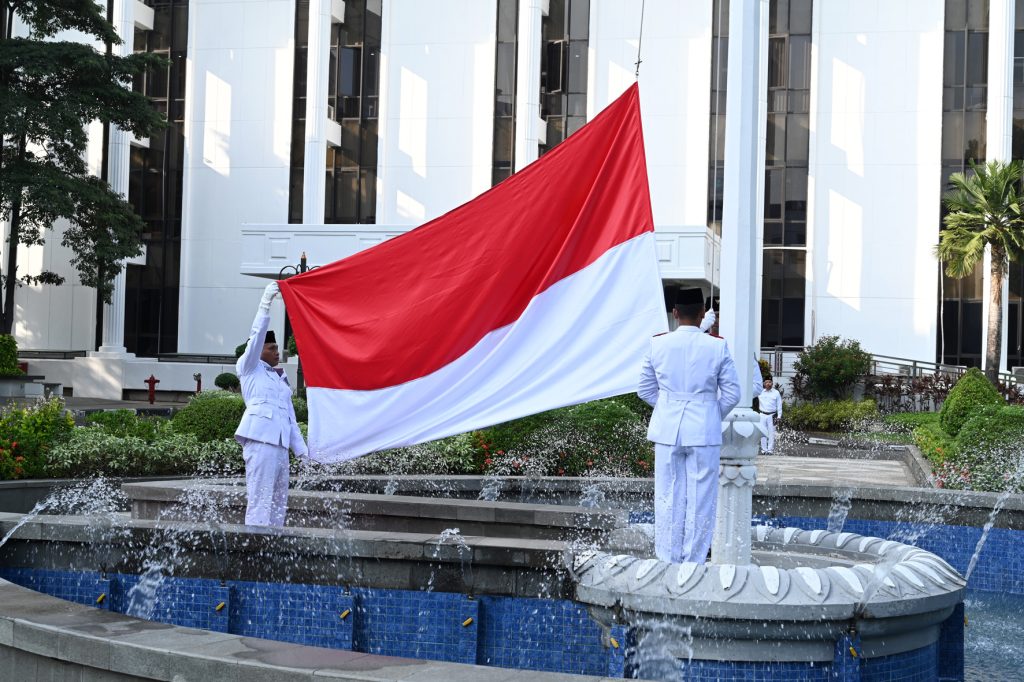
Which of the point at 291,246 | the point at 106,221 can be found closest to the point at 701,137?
the point at 291,246

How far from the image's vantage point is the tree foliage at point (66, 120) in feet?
95.5

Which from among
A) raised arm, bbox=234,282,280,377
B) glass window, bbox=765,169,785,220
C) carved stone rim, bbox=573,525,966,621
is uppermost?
glass window, bbox=765,169,785,220

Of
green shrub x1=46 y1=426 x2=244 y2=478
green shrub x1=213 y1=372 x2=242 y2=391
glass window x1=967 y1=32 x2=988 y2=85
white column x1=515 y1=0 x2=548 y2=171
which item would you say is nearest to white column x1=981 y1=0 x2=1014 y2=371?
glass window x1=967 y1=32 x2=988 y2=85

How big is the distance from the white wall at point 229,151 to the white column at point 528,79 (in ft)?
26.2

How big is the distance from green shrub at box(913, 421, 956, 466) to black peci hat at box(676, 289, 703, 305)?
7127mm

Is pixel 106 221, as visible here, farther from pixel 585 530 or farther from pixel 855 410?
pixel 585 530

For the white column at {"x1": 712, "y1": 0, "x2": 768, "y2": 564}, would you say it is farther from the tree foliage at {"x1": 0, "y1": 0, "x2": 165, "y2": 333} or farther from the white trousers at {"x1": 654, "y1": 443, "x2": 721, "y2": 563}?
the tree foliage at {"x1": 0, "y1": 0, "x2": 165, "y2": 333}

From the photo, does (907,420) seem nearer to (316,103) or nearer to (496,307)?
(316,103)

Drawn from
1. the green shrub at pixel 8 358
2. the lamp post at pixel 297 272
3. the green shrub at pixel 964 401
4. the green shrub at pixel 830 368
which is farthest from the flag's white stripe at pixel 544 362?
the green shrub at pixel 830 368

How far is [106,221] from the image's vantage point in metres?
31.2

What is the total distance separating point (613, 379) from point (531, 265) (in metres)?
0.95

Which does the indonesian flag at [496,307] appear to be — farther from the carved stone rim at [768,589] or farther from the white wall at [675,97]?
the white wall at [675,97]

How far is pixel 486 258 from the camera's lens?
744 centimetres

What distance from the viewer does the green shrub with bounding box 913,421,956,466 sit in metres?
13.5
